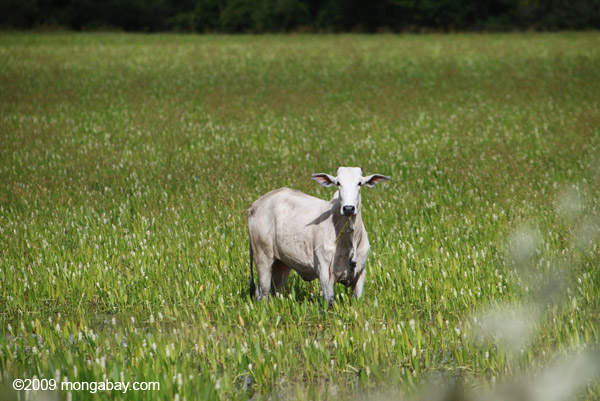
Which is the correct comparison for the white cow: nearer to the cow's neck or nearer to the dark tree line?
the cow's neck

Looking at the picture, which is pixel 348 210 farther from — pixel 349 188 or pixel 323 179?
pixel 323 179

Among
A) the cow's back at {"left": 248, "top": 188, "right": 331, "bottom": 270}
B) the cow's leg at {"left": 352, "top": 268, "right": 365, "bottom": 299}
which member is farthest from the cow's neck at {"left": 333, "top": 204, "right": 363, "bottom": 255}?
the cow's leg at {"left": 352, "top": 268, "right": 365, "bottom": 299}

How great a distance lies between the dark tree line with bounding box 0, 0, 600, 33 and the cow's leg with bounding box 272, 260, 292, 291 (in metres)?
70.1

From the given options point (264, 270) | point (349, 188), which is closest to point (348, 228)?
point (349, 188)

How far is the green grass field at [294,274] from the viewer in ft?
20.7

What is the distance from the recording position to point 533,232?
10562mm

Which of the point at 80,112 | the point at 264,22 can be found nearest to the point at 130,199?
the point at 80,112

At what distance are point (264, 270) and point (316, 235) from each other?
91 centimetres

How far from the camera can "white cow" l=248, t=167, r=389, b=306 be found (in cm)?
711

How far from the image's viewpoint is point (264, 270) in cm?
791

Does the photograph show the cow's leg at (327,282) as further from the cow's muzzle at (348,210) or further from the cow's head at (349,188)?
the cow's muzzle at (348,210)

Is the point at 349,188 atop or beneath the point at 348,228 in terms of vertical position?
atop

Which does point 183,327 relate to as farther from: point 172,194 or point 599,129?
point 599,129

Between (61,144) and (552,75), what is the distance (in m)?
23.7
